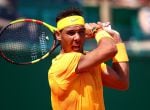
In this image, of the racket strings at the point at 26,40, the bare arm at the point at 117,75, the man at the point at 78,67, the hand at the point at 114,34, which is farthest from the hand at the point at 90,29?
the racket strings at the point at 26,40

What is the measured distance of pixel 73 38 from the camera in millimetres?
4164

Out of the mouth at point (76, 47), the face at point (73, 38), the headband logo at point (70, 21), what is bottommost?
the mouth at point (76, 47)

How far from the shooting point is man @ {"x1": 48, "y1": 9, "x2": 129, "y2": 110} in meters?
4.11

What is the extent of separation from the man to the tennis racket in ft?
1.27

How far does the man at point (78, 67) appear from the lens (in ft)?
13.5

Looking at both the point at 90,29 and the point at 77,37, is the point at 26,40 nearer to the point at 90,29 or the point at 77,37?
the point at 90,29

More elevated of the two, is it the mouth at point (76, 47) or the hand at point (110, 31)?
the hand at point (110, 31)

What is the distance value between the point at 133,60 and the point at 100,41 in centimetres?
270

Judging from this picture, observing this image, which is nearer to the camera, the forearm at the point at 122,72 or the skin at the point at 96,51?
the skin at the point at 96,51

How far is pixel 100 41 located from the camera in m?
4.22

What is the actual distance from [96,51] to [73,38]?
19cm

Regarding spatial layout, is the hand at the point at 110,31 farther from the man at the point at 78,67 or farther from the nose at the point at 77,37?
the nose at the point at 77,37

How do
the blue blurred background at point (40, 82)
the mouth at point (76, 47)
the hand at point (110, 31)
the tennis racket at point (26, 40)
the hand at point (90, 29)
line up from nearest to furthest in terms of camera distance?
the mouth at point (76, 47)
the hand at point (90, 29)
the hand at point (110, 31)
the tennis racket at point (26, 40)
the blue blurred background at point (40, 82)

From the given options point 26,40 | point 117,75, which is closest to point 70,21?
point 117,75
